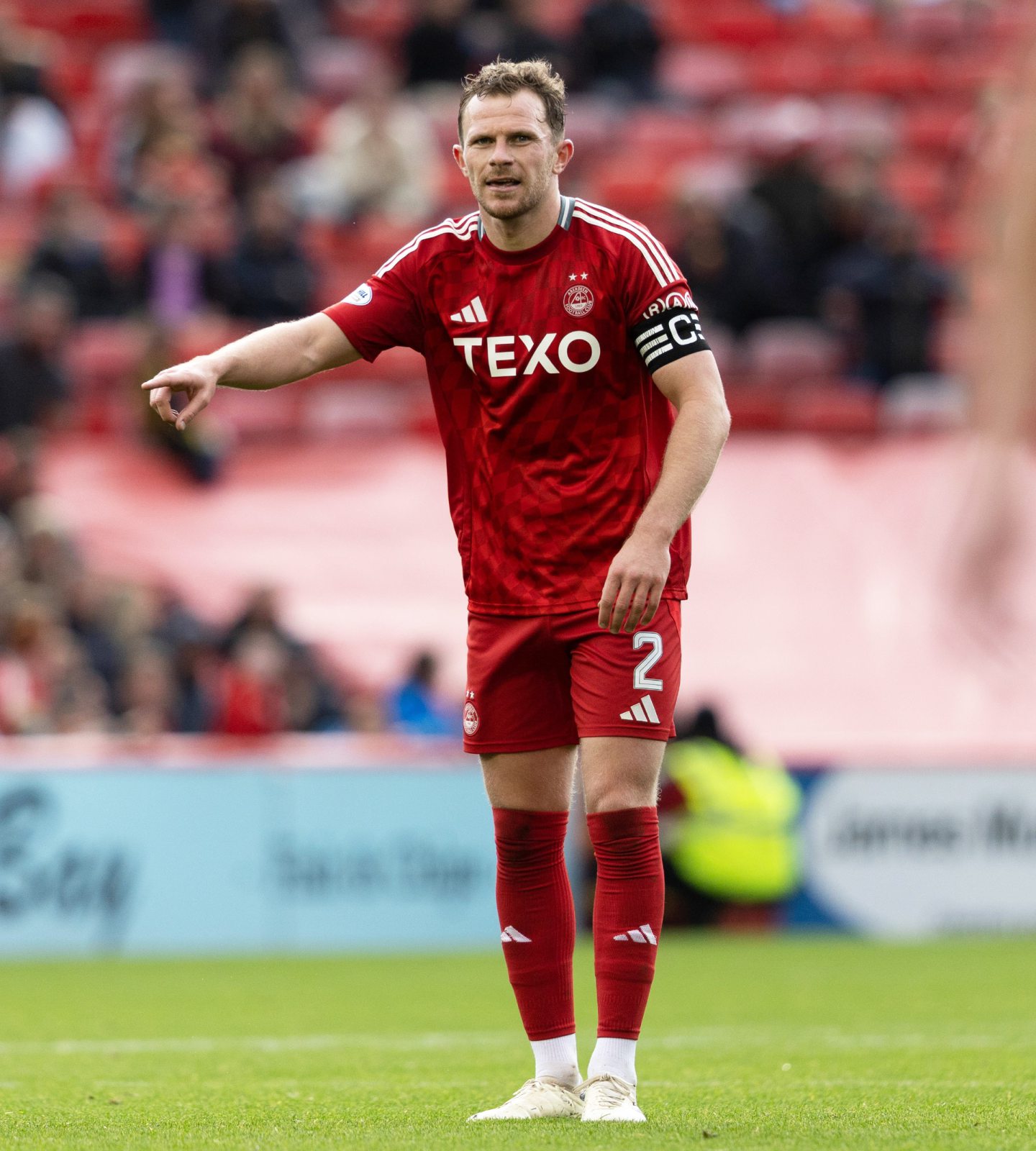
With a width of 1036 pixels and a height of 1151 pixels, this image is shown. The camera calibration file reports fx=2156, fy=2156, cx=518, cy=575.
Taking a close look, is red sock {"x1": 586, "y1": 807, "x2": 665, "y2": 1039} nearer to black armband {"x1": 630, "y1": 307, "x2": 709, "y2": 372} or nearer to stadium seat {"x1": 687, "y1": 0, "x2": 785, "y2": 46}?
black armband {"x1": 630, "y1": 307, "x2": 709, "y2": 372}

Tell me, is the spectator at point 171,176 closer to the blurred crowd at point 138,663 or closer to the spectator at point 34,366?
the spectator at point 34,366

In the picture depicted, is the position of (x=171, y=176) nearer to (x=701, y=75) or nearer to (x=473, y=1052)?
(x=701, y=75)

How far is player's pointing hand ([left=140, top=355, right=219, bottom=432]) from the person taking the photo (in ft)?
13.3

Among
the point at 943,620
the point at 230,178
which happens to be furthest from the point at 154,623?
the point at 943,620

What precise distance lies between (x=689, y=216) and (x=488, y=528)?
1158cm

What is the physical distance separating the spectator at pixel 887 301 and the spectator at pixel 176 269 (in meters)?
4.74

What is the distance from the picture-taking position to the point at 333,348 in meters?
4.48

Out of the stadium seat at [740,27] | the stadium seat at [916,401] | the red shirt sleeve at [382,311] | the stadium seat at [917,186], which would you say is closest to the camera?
the red shirt sleeve at [382,311]

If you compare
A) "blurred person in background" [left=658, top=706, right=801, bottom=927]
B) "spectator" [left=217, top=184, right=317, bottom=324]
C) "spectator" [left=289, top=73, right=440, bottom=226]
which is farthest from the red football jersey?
"spectator" [left=289, top=73, right=440, bottom=226]

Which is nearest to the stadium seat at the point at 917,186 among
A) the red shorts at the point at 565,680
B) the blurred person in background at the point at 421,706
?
the blurred person in background at the point at 421,706

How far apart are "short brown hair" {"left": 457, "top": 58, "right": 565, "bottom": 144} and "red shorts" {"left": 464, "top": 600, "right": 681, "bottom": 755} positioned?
3.28 feet

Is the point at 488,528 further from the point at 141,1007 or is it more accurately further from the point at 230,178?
the point at 230,178

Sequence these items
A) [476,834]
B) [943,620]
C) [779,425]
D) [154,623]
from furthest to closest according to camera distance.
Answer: [779,425], [154,623], [476,834], [943,620]

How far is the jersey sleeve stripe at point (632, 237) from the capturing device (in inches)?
Result: 170
